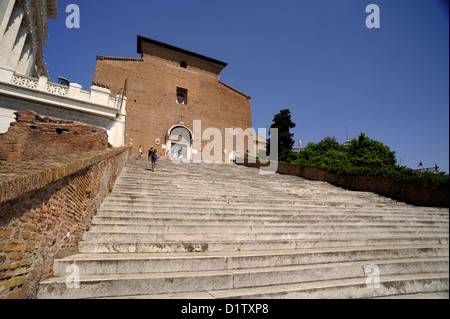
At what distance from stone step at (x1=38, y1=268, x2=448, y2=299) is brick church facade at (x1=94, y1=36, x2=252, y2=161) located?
18920mm

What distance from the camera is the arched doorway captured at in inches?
859

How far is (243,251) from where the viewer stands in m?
3.89

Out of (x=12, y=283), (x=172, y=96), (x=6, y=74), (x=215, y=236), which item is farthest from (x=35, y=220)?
(x=172, y=96)

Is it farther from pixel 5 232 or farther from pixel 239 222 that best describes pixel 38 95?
pixel 239 222

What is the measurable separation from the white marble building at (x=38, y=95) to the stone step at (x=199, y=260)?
1051cm

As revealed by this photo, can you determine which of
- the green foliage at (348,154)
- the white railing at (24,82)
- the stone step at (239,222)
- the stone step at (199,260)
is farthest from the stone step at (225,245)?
the green foliage at (348,154)

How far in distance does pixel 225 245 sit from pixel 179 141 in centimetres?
1952

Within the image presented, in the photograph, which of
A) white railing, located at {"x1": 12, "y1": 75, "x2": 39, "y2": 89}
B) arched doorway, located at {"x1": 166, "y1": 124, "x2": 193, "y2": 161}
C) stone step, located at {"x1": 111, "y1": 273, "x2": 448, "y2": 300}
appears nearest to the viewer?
stone step, located at {"x1": 111, "y1": 273, "x2": 448, "y2": 300}

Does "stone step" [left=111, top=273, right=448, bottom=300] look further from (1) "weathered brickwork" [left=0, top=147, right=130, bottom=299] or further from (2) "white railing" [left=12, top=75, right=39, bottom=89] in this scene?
(2) "white railing" [left=12, top=75, right=39, bottom=89]

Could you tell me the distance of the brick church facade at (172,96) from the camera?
824 inches

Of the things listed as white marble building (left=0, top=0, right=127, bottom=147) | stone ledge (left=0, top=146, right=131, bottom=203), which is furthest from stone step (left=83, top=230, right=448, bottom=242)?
white marble building (left=0, top=0, right=127, bottom=147)
